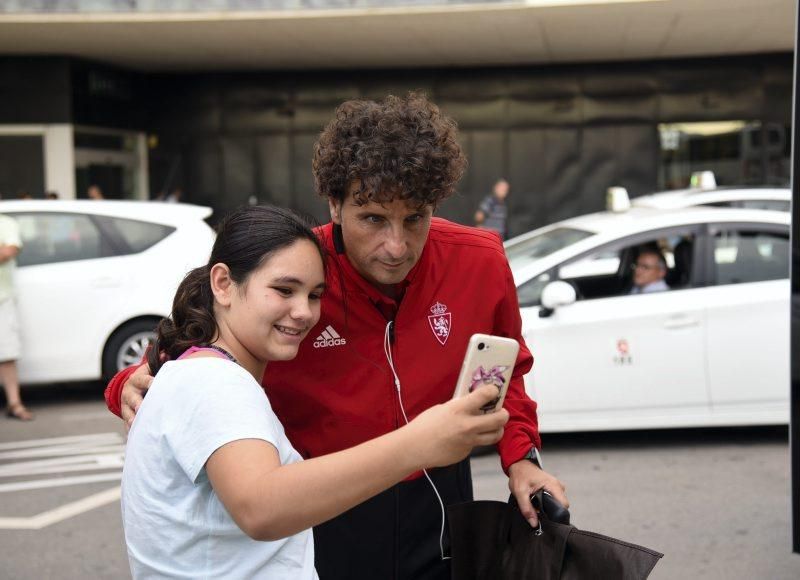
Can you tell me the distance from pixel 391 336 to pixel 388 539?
46 cm

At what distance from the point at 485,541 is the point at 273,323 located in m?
0.78

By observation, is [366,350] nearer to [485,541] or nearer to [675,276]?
→ [485,541]

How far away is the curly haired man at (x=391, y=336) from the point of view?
7.14 ft

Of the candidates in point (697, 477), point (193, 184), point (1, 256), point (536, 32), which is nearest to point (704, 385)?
point (697, 477)

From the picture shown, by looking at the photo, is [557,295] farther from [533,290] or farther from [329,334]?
[329,334]

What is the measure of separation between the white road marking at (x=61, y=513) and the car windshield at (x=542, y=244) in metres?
2.94

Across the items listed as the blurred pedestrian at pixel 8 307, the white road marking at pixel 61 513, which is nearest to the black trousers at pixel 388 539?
the white road marking at pixel 61 513

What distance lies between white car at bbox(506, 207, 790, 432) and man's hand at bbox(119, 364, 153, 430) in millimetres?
4407

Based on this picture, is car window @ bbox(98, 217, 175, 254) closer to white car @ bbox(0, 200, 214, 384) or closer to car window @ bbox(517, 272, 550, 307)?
white car @ bbox(0, 200, 214, 384)

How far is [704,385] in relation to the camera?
656 centimetres

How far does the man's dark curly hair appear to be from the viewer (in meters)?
2.10

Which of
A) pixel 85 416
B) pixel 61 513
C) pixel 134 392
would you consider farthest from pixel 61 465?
pixel 134 392

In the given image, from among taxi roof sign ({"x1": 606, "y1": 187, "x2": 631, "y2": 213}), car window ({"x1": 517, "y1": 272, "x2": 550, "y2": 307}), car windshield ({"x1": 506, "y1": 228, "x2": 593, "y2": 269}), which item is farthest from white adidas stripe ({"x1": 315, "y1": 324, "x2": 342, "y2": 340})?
taxi roof sign ({"x1": 606, "y1": 187, "x2": 631, "y2": 213})

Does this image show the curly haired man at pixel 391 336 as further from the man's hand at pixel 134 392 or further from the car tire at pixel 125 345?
the car tire at pixel 125 345
